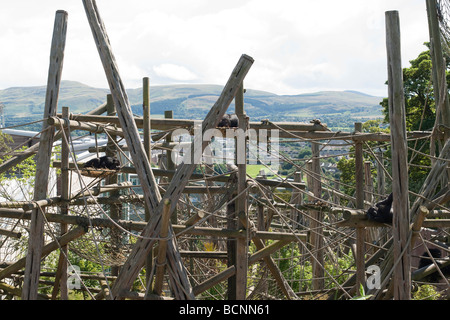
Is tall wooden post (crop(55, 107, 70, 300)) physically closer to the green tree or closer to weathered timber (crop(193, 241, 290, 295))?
weathered timber (crop(193, 241, 290, 295))

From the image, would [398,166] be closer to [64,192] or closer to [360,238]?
[360,238]

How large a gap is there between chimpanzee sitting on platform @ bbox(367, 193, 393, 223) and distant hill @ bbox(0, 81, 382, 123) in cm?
10354

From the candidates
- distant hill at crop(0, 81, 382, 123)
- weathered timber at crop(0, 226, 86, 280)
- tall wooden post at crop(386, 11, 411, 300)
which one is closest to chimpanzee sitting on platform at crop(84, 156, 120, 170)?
weathered timber at crop(0, 226, 86, 280)

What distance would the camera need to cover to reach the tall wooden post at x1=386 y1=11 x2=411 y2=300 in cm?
464

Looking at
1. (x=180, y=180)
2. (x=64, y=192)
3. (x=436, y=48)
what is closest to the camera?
(x=180, y=180)

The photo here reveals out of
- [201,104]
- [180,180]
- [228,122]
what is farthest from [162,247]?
[201,104]

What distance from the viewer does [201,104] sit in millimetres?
147500

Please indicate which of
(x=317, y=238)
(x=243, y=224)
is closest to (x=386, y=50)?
(x=243, y=224)

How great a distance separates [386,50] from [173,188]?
2.25 m

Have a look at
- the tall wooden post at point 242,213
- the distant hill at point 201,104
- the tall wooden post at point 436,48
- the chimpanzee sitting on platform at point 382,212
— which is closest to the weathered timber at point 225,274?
the tall wooden post at point 242,213

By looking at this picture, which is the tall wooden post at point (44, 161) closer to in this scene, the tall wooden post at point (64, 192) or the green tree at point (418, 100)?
the tall wooden post at point (64, 192)

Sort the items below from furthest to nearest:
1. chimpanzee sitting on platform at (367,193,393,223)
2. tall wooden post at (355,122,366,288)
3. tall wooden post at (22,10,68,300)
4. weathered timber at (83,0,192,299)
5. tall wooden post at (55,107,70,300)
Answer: tall wooden post at (55,107,70,300) → tall wooden post at (22,10,68,300) → tall wooden post at (355,122,366,288) → chimpanzee sitting on platform at (367,193,393,223) → weathered timber at (83,0,192,299)

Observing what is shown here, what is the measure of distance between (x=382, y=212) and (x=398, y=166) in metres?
0.56
